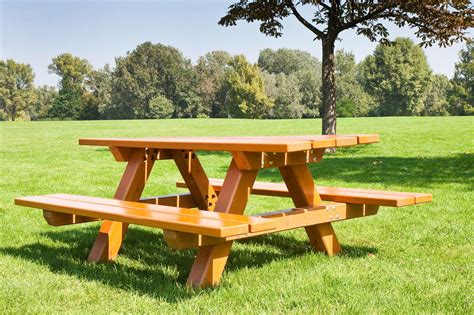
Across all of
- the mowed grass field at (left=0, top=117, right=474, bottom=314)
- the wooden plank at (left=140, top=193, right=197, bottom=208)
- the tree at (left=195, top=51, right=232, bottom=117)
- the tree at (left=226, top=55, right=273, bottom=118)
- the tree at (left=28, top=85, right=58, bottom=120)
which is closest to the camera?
the mowed grass field at (left=0, top=117, right=474, bottom=314)

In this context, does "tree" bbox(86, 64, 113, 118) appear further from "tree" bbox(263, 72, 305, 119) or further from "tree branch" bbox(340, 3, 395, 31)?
"tree branch" bbox(340, 3, 395, 31)

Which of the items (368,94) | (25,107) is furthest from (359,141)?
(25,107)

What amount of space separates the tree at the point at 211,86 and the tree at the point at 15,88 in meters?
24.2

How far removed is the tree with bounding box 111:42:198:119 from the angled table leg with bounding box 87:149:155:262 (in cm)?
6256

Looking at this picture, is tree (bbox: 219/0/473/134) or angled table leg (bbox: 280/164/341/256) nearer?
angled table leg (bbox: 280/164/341/256)

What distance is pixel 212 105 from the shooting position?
73000 millimetres

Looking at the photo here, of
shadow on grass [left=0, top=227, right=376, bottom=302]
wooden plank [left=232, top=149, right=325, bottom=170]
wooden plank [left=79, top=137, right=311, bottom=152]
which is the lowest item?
shadow on grass [left=0, top=227, right=376, bottom=302]

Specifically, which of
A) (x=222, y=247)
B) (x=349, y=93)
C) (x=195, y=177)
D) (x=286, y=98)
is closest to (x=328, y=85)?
(x=195, y=177)

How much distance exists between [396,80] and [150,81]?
1104 inches

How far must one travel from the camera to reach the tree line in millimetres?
68062

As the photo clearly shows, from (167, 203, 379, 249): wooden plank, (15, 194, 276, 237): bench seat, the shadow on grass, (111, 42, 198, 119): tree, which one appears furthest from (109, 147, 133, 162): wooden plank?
(111, 42, 198, 119): tree

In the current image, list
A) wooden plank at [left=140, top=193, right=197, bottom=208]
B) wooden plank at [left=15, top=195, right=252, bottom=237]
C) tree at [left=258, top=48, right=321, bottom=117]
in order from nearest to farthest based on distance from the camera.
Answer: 1. wooden plank at [left=15, top=195, right=252, bottom=237]
2. wooden plank at [left=140, top=193, right=197, bottom=208]
3. tree at [left=258, top=48, right=321, bottom=117]

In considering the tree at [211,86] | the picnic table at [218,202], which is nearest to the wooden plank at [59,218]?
the picnic table at [218,202]

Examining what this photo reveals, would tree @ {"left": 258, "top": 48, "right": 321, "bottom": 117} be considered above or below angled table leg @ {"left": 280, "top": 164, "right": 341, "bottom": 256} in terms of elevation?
above
